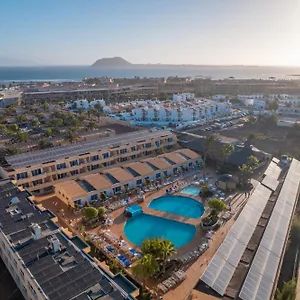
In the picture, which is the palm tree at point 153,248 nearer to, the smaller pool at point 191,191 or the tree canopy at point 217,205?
the tree canopy at point 217,205

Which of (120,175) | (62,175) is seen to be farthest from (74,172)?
(120,175)

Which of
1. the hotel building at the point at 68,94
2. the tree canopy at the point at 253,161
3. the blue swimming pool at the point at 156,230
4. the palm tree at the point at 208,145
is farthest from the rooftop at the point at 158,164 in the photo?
the hotel building at the point at 68,94

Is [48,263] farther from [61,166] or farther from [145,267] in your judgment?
[61,166]

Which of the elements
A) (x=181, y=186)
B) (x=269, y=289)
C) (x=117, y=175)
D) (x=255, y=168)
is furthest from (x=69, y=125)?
(x=269, y=289)

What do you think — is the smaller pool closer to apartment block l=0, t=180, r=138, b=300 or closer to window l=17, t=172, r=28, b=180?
apartment block l=0, t=180, r=138, b=300

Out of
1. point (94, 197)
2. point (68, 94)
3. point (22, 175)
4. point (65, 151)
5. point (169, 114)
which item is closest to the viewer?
point (94, 197)

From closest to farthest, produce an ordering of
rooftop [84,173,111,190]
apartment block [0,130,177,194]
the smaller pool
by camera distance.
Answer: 1. rooftop [84,173,111,190]
2. apartment block [0,130,177,194]
3. the smaller pool

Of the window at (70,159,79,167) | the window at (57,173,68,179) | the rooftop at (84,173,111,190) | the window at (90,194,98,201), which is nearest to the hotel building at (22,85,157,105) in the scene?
the window at (70,159,79,167)
